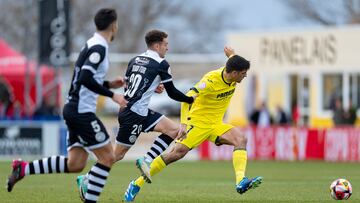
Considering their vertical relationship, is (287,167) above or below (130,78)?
below

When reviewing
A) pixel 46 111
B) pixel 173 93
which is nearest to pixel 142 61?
pixel 173 93

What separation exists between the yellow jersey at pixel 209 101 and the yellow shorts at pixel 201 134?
0.24 ft

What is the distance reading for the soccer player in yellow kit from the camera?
575 inches

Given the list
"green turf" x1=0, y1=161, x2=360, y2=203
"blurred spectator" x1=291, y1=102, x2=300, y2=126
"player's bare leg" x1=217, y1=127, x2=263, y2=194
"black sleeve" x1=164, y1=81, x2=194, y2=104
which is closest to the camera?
"black sleeve" x1=164, y1=81, x2=194, y2=104

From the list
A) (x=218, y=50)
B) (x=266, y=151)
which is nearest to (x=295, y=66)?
(x=266, y=151)

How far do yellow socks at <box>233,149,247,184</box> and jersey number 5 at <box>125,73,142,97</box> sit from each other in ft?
5.67

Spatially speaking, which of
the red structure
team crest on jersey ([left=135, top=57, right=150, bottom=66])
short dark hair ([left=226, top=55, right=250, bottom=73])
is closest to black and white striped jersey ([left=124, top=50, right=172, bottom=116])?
team crest on jersey ([left=135, top=57, right=150, bottom=66])

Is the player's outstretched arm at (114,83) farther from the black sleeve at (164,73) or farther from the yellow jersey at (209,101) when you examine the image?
the yellow jersey at (209,101)

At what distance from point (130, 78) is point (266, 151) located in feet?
56.6

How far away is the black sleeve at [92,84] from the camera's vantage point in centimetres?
1185

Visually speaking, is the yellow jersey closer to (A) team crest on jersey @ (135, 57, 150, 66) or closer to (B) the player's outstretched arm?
(A) team crest on jersey @ (135, 57, 150, 66)

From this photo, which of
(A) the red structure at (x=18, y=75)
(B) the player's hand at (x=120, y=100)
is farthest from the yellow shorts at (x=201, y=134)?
(A) the red structure at (x=18, y=75)

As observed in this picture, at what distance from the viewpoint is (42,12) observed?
31.8 meters

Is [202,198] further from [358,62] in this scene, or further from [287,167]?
[358,62]
